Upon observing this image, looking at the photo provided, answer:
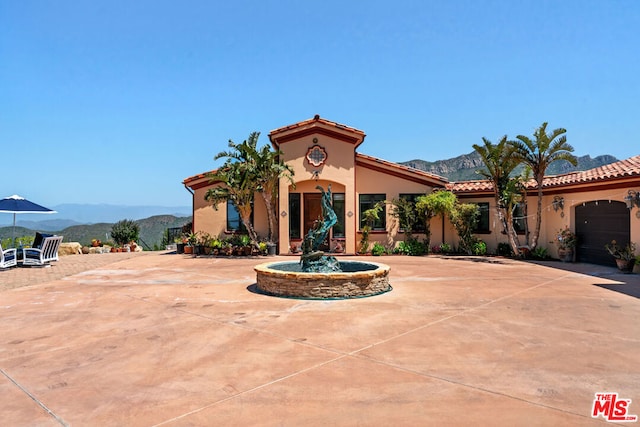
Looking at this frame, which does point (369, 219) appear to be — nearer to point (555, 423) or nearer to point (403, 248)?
point (403, 248)

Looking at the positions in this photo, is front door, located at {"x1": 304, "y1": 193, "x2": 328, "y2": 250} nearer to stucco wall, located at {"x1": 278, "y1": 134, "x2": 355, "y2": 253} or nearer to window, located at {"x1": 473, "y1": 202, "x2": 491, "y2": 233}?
stucco wall, located at {"x1": 278, "y1": 134, "x2": 355, "y2": 253}

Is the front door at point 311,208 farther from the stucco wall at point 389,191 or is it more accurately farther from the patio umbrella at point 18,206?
the patio umbrella at point 18,206

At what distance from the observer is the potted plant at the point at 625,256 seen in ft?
41.8

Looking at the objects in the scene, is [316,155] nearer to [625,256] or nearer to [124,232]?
[124,232]

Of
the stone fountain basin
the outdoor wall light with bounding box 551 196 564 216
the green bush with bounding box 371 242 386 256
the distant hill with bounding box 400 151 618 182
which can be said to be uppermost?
the distant hill with bounding box 400 151 618 182

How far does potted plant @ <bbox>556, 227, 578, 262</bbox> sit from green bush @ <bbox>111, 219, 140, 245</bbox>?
20753 mm

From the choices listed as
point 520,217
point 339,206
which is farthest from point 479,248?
point 339,206

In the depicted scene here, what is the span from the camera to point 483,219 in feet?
60.8

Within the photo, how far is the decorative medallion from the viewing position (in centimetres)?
→ 1872

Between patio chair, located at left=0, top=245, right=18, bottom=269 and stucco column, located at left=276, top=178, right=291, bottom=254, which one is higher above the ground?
stucco column, located at left=276, top=178, right=291, bottom=254

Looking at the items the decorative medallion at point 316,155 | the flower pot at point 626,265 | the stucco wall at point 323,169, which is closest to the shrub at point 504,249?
the flower pot at point 626,265

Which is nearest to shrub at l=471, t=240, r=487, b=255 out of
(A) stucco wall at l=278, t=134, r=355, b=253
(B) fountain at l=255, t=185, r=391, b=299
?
(A) stucco wall at l=278, t=134, r=355, b=253

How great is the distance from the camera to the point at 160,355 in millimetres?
5266

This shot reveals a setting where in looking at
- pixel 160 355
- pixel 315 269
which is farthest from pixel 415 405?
pixel 315 269
